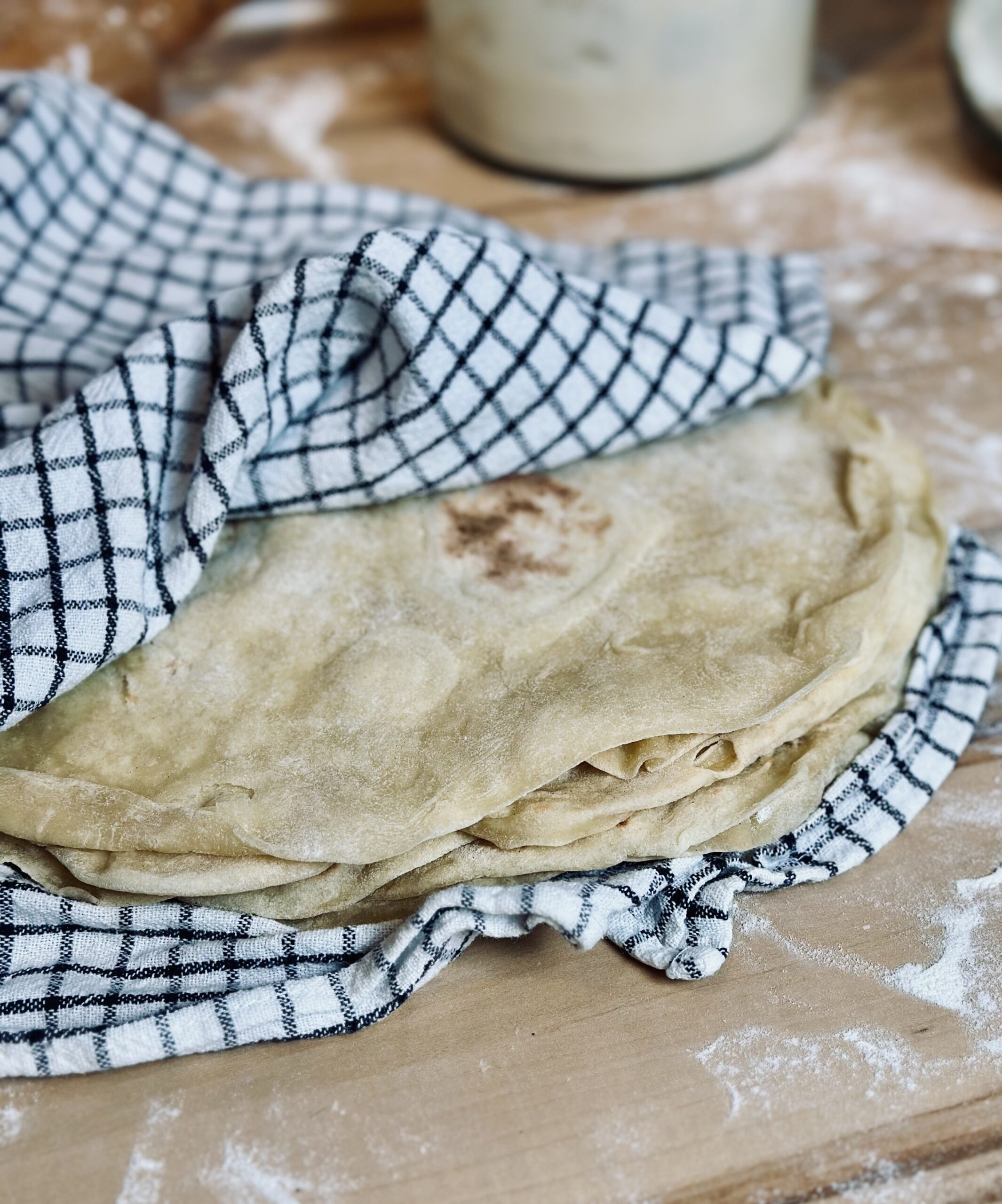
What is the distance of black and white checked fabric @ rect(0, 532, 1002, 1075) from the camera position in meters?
0.72

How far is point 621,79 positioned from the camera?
144cm

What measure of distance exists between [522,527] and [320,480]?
0.15 meters

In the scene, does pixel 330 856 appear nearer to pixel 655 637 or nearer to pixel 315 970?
pixel 315 970

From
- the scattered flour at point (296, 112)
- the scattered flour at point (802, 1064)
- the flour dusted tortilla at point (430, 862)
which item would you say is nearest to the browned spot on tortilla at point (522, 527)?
the flour dusted tortilla at point (430, 862)

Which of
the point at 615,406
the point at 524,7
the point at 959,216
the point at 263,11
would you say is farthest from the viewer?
the point at 263,11

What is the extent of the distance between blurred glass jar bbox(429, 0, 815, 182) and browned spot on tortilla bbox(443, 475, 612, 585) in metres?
0.70

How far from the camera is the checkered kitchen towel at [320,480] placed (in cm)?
74

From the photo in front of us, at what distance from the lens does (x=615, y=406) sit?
954 millimetres

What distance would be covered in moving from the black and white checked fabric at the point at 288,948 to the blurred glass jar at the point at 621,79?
956mm

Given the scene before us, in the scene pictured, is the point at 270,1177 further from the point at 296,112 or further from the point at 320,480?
the point at 296,112

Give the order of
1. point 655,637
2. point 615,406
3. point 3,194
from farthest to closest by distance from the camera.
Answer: point 3,194
point 615,406
point 655,637

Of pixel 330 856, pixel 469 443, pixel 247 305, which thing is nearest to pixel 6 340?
pixel 247 305

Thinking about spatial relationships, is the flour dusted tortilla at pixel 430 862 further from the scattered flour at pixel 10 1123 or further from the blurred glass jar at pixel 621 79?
the blurred glass jar at pixel 621 79

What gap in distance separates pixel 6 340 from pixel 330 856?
1.87ft
